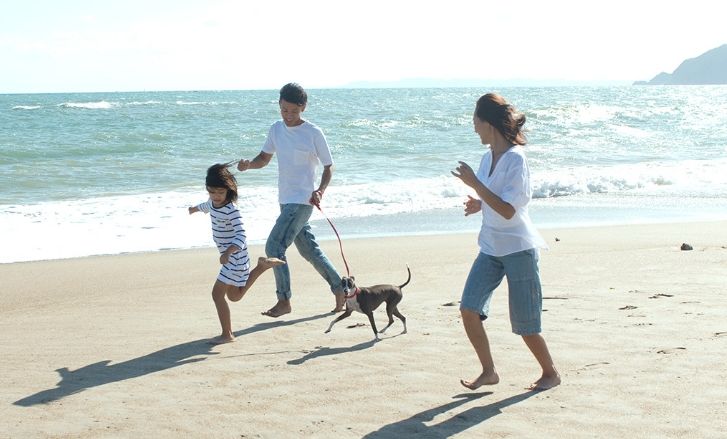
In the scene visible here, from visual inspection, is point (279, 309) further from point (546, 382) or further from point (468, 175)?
point (468, 175)

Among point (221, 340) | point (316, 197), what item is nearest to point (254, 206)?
point (316, 197)

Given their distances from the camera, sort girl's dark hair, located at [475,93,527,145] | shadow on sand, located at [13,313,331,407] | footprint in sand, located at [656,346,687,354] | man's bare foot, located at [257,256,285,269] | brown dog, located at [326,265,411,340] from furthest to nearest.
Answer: man's bare foot, located at [257,256,285,269] < brown dog, located at [326,265,411,340] < footprint in sand, located at [656,346,687,354] < shadow on sand, located at [13,313,331,407] < girl's dark hair, located at [475,93,527,145]

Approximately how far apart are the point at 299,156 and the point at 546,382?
273 centimetres

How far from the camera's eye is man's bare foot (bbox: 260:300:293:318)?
6824 mm

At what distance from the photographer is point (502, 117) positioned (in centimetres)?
443

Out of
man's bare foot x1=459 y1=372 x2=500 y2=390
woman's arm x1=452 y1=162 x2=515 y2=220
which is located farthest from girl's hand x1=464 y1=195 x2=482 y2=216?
man's bare foot x1=459 y1=372 x2=500 y2=390

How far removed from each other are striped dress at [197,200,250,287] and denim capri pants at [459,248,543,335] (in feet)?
6.41

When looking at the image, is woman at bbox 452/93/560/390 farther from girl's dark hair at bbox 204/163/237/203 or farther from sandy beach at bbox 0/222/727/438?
girl's dark hair at bbox 204/163/237/203

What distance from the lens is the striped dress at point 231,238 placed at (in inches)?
235

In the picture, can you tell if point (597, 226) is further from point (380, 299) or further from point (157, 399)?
point (157, 399)

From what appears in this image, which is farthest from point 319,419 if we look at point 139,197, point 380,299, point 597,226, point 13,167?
point 13,167

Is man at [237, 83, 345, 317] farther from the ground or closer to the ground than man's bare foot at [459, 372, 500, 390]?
farther from the ground

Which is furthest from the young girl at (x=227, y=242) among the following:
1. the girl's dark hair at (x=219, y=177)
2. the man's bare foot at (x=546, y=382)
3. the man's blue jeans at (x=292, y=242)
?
the man's bare foot at (x=546, y=382)

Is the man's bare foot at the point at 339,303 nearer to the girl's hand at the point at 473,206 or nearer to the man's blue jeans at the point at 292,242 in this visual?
the man's blue jeans at the point at 292,242
